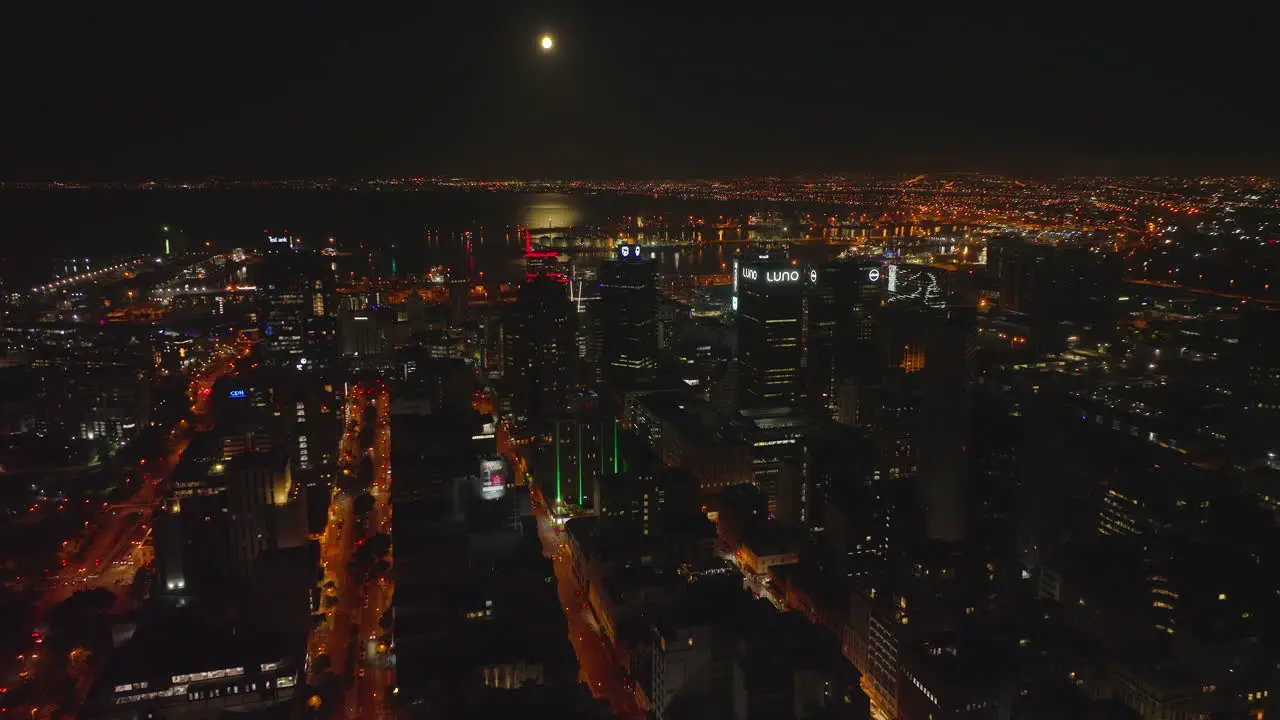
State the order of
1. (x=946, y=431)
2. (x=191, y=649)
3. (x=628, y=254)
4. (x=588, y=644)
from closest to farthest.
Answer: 1. (x=191, y=649)
2. (x=588, y=644)
3. (x=946, y=431)
4. (x=628, y=254)

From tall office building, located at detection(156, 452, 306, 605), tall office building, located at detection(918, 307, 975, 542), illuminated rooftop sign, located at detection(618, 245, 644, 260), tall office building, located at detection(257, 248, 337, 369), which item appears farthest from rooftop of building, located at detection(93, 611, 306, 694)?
illuminated rooftop sign, located at detection(618, 245, 644, 260)

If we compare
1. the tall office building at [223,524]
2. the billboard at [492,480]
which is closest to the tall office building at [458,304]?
the billboard at [492,480]

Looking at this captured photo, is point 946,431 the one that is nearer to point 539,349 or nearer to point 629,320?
point 539,349

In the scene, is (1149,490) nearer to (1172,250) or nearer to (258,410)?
(1172,250)

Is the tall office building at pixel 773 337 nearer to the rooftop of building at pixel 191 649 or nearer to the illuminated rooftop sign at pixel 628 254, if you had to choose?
the illuminated rooftop sign at pixel 628 254

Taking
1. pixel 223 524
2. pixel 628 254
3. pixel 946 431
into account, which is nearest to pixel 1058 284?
pixel 946 431

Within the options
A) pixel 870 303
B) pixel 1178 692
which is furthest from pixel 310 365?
pixel 1178 692

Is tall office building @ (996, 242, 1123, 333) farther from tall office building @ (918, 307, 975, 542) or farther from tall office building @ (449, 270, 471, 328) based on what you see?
tall office building @ (449, 270, 471, 328)
